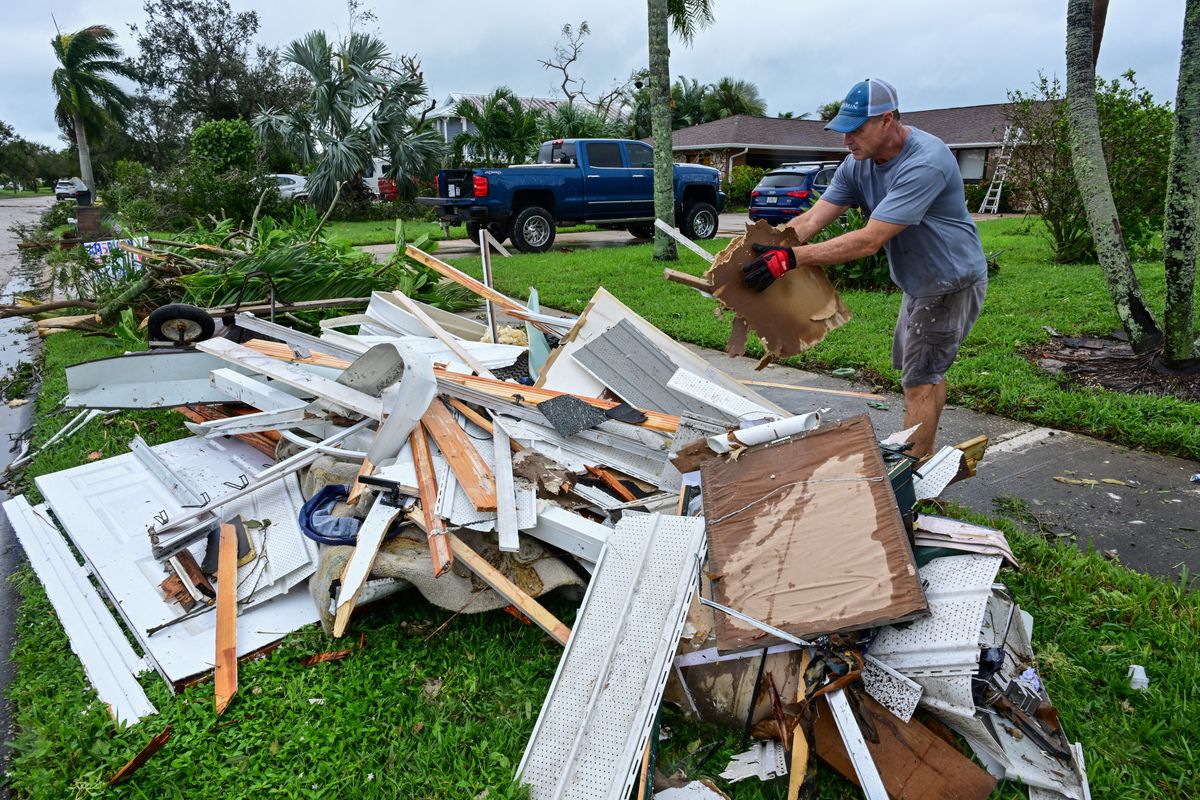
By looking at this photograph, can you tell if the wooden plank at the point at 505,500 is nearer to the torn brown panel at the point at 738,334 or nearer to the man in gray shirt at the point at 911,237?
the torn brown panel at the point at 738,334

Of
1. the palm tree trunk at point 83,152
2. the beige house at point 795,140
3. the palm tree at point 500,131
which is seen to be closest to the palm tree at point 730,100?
the beige house at point 795,140

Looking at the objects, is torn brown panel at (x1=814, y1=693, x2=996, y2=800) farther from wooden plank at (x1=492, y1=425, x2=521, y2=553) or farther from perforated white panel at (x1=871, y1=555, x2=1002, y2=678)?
wooden plank at (x1=492, y1=425, x2=521, y2=553)

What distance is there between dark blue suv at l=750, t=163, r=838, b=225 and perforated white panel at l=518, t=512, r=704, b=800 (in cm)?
1517

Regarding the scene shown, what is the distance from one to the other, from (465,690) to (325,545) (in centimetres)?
87

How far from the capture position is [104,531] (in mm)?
3189

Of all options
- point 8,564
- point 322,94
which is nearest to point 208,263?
point 8,564

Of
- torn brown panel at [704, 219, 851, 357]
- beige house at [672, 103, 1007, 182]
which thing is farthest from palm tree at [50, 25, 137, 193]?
torn brown panel at [704, 219, 851, 357]

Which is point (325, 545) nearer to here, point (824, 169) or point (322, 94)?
point (824, 169)

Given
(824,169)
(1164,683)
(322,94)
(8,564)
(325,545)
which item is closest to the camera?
(1164,683)

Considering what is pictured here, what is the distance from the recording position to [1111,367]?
17.1ft

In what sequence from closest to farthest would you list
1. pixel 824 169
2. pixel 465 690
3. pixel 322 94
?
pixel 465 690 → pixel 824 169 → pixel 322 94

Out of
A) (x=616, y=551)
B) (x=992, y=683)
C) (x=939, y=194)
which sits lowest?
(x=992, y=683)

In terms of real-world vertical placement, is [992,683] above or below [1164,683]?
above

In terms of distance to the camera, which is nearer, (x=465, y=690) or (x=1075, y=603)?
(x=465, y=690)
